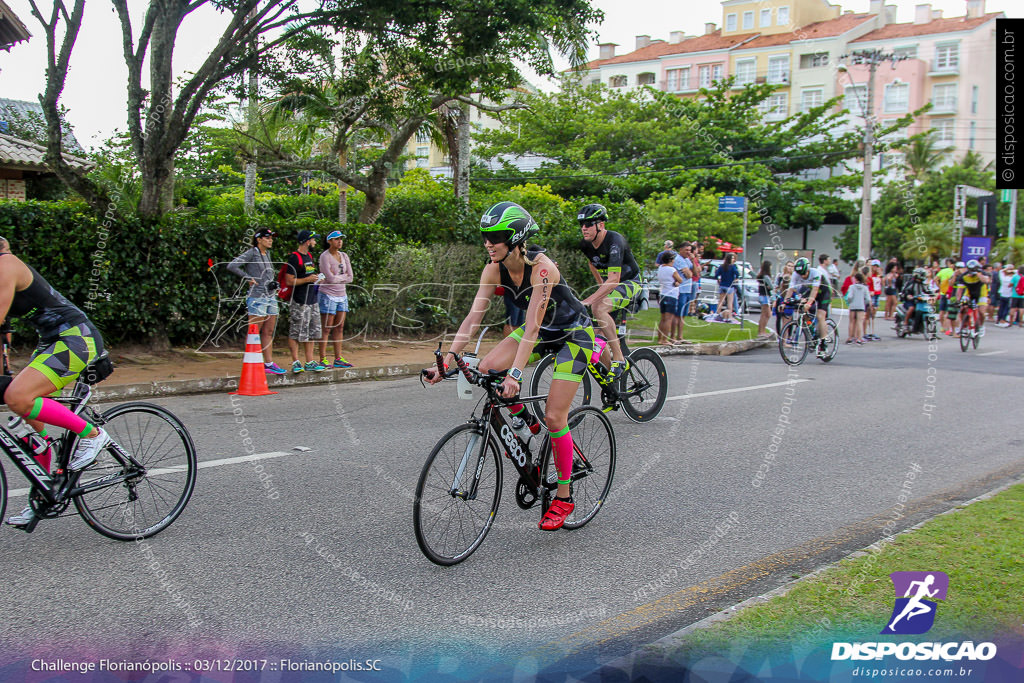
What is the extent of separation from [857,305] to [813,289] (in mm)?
5747

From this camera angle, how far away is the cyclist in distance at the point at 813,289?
1488 cm

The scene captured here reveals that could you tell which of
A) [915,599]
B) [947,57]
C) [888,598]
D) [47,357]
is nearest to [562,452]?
[888,598]

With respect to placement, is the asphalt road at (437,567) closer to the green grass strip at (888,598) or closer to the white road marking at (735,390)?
the green grass strip at (888,598)

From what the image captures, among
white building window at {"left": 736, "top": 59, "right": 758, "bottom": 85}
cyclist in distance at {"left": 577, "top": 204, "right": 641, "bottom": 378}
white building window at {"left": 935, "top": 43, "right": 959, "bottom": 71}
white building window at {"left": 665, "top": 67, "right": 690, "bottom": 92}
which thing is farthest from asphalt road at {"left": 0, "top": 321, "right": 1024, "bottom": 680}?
white building window at {"left": 935, "top": 43, "right": 959, "bottom": 71}

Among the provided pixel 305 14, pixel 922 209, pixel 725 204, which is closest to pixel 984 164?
pixel 922 209

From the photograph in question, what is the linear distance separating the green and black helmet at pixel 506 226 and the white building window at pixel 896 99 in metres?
67.2

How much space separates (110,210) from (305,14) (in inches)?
157

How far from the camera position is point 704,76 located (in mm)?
65875

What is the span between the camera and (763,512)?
19.4 feet

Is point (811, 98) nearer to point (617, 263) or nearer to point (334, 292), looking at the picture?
point (334, 292)

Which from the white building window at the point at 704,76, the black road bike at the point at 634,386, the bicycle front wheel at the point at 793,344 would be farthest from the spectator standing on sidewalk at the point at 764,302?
the white building window at the point at 704,76

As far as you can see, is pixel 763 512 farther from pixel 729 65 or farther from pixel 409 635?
pixel 729 65

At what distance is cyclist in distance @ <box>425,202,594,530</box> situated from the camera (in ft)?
15.2

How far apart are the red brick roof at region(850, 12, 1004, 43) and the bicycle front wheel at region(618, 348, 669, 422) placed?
60.2 m
